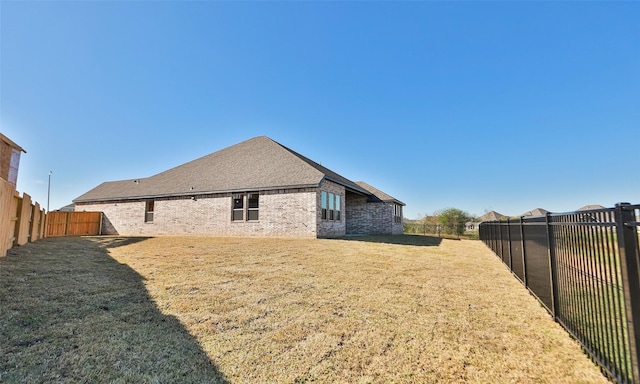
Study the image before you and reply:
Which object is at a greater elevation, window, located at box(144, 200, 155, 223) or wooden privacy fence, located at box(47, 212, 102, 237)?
window, located at box(144, 200, 155, 223)

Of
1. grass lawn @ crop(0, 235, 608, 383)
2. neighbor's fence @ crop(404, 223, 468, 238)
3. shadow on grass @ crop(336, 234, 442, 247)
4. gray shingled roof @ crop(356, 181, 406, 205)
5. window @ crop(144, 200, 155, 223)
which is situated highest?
gray shingled roof @ crop(356, 181, 406, 205)

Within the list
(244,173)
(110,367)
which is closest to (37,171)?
(244,173)

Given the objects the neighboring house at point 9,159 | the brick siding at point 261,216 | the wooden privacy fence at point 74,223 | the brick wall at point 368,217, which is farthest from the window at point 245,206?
the wooden privacy fence at point 74,223

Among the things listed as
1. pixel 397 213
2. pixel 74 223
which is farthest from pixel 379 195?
pixel 74 223

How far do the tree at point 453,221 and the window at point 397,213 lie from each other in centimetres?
401

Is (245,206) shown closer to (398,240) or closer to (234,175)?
(234,175)

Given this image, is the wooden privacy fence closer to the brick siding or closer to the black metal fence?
the brick siding

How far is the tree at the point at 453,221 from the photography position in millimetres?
25406

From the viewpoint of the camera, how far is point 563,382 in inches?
84.6

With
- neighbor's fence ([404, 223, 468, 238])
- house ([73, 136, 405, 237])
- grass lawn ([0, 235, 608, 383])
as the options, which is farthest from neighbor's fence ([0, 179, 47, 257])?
neighbor's fence ([404, 223, 468, 238])

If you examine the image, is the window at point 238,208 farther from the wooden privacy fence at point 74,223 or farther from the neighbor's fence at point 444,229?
the neighbor's fence at point 444,229

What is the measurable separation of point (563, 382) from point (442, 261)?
6466mm

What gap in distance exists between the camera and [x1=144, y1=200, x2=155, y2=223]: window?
19.2 m

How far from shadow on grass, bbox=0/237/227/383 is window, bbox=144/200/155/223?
1597 centimetres
